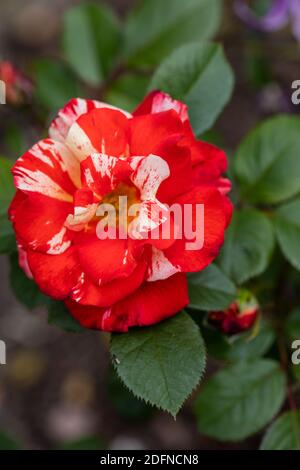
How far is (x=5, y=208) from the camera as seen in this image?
2.59ft

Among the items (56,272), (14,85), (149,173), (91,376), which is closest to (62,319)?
(56,272)

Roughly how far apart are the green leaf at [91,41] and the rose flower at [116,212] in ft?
1.78

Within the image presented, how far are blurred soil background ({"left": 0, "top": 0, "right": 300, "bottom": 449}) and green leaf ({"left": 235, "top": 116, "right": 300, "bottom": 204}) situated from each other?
0.30 metres

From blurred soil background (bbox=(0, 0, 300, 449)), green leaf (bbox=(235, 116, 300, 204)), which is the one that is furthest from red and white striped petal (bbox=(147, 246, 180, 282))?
blurred soil background (bbox=(0, 0, 300, 449))

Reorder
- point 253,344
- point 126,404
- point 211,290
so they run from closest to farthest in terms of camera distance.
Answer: point 211,290 < point 253,344 < point 126,404

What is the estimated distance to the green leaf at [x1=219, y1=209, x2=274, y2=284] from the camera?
2.87 ft

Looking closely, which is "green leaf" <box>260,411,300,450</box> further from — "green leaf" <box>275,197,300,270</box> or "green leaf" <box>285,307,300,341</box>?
"green leaf" <box>275,197,300,270</box>

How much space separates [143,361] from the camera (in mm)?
699

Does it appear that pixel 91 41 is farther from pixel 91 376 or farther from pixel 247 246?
pixel 91 376

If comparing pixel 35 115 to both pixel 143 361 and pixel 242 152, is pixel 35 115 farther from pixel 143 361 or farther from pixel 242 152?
pixel 143 361

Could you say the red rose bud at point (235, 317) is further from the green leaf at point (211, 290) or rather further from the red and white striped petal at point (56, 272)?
the red and white striped petal at point (56, 272)

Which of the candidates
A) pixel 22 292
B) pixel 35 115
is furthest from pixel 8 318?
pixel 22 292

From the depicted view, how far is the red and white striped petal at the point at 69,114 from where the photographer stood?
2.39 ft

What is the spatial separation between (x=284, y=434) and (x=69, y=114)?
0.55 m
